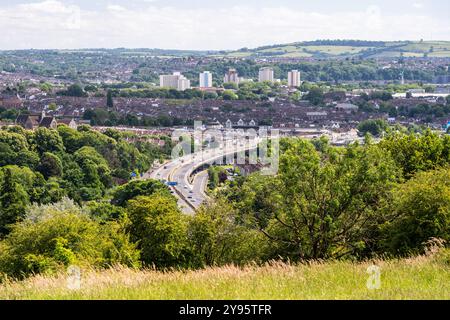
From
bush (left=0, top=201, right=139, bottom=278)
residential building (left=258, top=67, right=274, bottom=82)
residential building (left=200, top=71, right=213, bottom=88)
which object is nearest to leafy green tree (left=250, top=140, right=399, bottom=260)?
bush (left=0, top=201, right=139, bottom=278)

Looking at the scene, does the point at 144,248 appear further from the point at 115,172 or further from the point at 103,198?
the point at 115,172

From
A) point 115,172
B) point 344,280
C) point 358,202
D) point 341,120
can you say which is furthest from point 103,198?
point 341,120

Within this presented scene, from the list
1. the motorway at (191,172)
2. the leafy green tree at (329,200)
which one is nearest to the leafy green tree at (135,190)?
the motorway at (191,172)

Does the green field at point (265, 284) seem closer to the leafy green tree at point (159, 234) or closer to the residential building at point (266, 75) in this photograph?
the leafy green tree at point (159, 234)

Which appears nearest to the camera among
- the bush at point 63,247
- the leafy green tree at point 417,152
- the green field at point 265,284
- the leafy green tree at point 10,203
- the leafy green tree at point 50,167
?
the green field at point 265,284

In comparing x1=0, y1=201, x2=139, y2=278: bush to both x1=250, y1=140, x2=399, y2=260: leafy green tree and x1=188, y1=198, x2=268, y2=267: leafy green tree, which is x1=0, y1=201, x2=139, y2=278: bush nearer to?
x1=188, y1=198, x2=268, y2=267: leafy green tree
